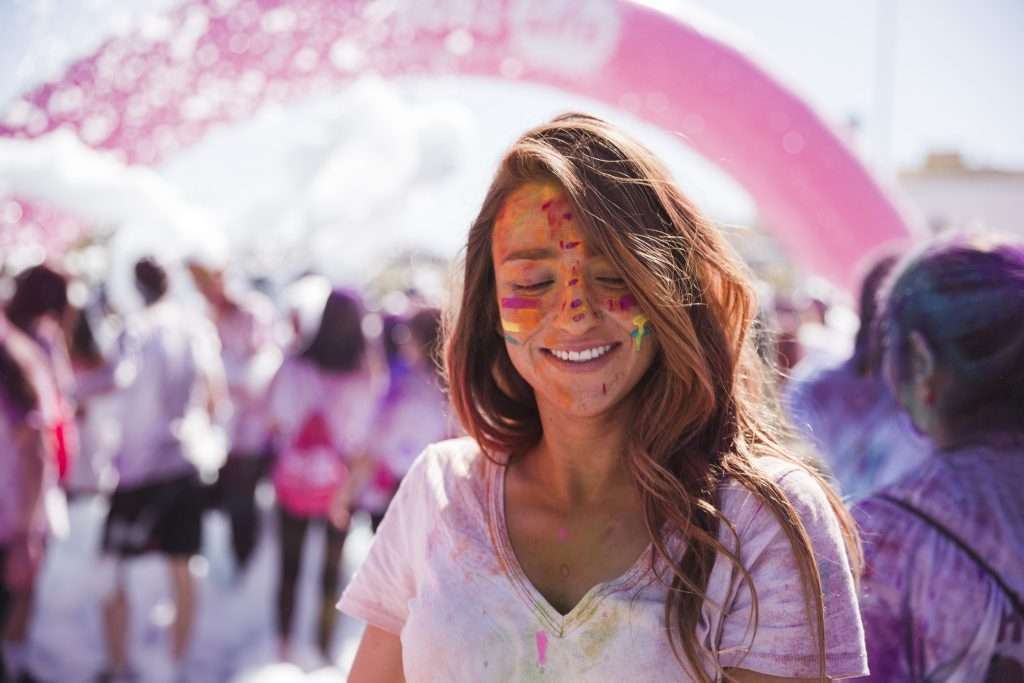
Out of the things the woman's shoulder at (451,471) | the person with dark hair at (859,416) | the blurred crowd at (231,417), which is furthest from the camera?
the blurred crowd at (231,417)

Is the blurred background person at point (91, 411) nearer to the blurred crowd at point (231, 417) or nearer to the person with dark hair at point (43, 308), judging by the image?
the blurred crowd at point (231, 417)

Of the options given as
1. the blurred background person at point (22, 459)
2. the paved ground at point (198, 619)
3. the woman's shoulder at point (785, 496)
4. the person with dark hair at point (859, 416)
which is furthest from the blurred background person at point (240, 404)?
the woman's shoulder at point (785, 496)

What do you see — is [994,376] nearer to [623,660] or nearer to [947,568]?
[947,568]

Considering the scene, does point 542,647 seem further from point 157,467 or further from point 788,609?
point 157,467

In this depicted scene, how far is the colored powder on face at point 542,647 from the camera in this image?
41.6 inches

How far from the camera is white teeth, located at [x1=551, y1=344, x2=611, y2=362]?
3.84 ft

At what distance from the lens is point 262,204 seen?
20.0 feet

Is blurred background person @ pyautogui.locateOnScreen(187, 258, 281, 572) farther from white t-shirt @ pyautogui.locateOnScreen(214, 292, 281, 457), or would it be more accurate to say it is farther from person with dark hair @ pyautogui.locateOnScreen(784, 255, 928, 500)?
person with dark hair @ pyautogui.locateOnScreen(784, 255, 928, 500)

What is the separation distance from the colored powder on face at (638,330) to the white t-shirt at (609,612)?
215 millimetres

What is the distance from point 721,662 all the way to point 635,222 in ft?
1.76

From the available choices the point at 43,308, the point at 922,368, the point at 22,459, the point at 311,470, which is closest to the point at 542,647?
the point at 922,368

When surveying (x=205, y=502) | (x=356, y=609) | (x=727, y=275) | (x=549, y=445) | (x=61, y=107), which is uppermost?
(x=61, y=107)

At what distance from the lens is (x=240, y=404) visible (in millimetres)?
4176

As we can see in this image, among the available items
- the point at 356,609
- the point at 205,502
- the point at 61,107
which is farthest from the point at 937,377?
the point at 61,107
